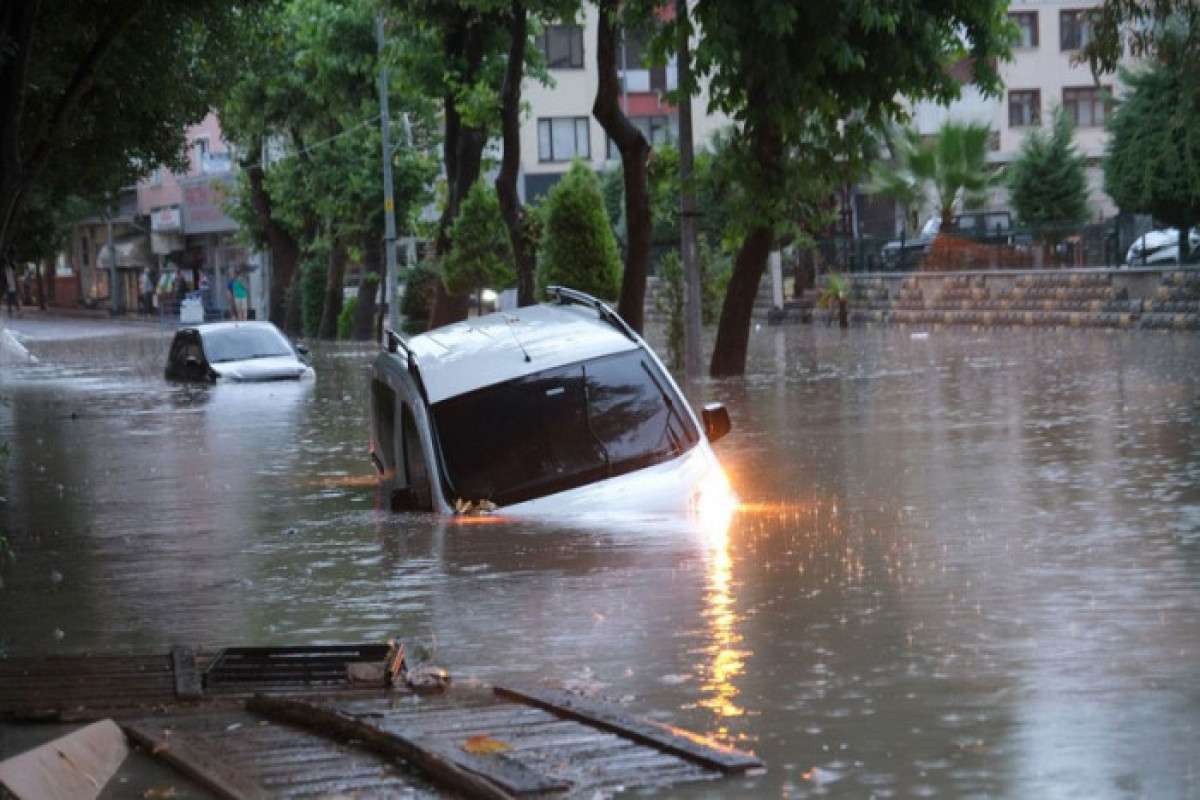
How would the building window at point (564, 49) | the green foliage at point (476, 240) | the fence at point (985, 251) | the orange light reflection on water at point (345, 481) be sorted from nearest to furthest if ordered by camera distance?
the orange light reflection on water at point (345, 481) → the green foliage at point (476, 240) → the fence at point (985, 251) → the building window at point (564, 49)

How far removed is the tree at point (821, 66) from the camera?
27812mm

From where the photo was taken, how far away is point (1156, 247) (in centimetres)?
4416

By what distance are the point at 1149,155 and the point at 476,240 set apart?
12.0 meters

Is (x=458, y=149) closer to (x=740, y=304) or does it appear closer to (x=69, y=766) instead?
(x=740, y=304)

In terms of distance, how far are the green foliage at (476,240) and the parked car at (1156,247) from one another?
12.1 meters

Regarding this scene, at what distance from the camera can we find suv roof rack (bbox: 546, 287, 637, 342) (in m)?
14.5

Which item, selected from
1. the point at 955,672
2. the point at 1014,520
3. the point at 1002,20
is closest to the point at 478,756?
the point at 955,672

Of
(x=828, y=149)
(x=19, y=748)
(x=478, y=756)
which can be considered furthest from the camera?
(x=828, y=149)

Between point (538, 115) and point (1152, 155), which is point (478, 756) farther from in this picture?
point (538, 115)

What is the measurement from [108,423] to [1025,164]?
3550 centimetres

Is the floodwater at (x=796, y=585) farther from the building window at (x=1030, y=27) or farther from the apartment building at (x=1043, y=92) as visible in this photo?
the building window at (x=1030, y=27)

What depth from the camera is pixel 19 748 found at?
775 centimetres

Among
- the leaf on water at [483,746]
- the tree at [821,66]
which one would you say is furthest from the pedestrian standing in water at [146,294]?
the leaf on water at [483,746]

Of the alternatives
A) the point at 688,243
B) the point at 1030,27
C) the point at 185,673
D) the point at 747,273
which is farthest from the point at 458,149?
the point at 1030,27
